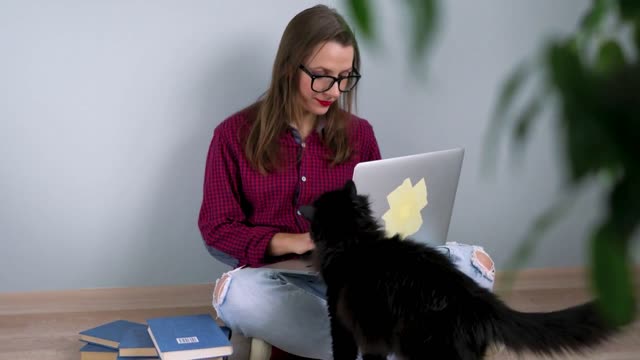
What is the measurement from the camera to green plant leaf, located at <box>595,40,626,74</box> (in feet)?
0.93

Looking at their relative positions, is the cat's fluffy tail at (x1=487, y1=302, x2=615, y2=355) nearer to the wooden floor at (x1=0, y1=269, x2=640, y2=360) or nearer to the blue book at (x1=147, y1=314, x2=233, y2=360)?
the blue book at (x1=147, y1=314, x2=233, y2=360)

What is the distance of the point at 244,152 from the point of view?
78.1 inches

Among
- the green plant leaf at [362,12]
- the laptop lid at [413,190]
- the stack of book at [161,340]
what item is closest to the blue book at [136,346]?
the stack of book at [161,340]

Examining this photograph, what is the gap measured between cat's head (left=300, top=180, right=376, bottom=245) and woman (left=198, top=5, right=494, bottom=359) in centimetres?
23

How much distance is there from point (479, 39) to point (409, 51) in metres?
2.28

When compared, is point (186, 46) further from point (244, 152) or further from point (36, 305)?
point (36, 305)


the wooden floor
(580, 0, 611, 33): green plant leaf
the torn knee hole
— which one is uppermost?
(580, 0, 611, 33): green plant leaf

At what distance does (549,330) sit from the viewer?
1.32 m

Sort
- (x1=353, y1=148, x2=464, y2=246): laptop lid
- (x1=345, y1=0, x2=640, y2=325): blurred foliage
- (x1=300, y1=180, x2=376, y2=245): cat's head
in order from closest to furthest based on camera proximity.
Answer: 1. (x1=345, y1=0, x2=640, y2=325): blurred foliage
2. (x1=300, y1=180, x2=376, y2=245): cat's head
3. (x1=353, y1=148, x2=464, y2=246): laptop lid

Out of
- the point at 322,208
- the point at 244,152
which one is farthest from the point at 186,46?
the point at 322,208

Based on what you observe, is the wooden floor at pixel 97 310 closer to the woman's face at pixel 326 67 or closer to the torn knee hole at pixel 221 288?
the torn knee hole at pixel 221 288

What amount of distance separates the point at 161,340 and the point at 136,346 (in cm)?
12

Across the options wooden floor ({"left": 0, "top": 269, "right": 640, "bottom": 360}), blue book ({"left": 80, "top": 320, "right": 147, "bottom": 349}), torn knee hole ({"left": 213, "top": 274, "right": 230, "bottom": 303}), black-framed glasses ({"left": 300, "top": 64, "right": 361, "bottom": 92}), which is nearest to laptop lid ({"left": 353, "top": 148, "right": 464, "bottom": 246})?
black-framed glasses ({"left": 300, "top": 64, "right": 361, "bottom": 92})

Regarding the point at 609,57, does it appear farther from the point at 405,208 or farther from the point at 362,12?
the point at 405,208
